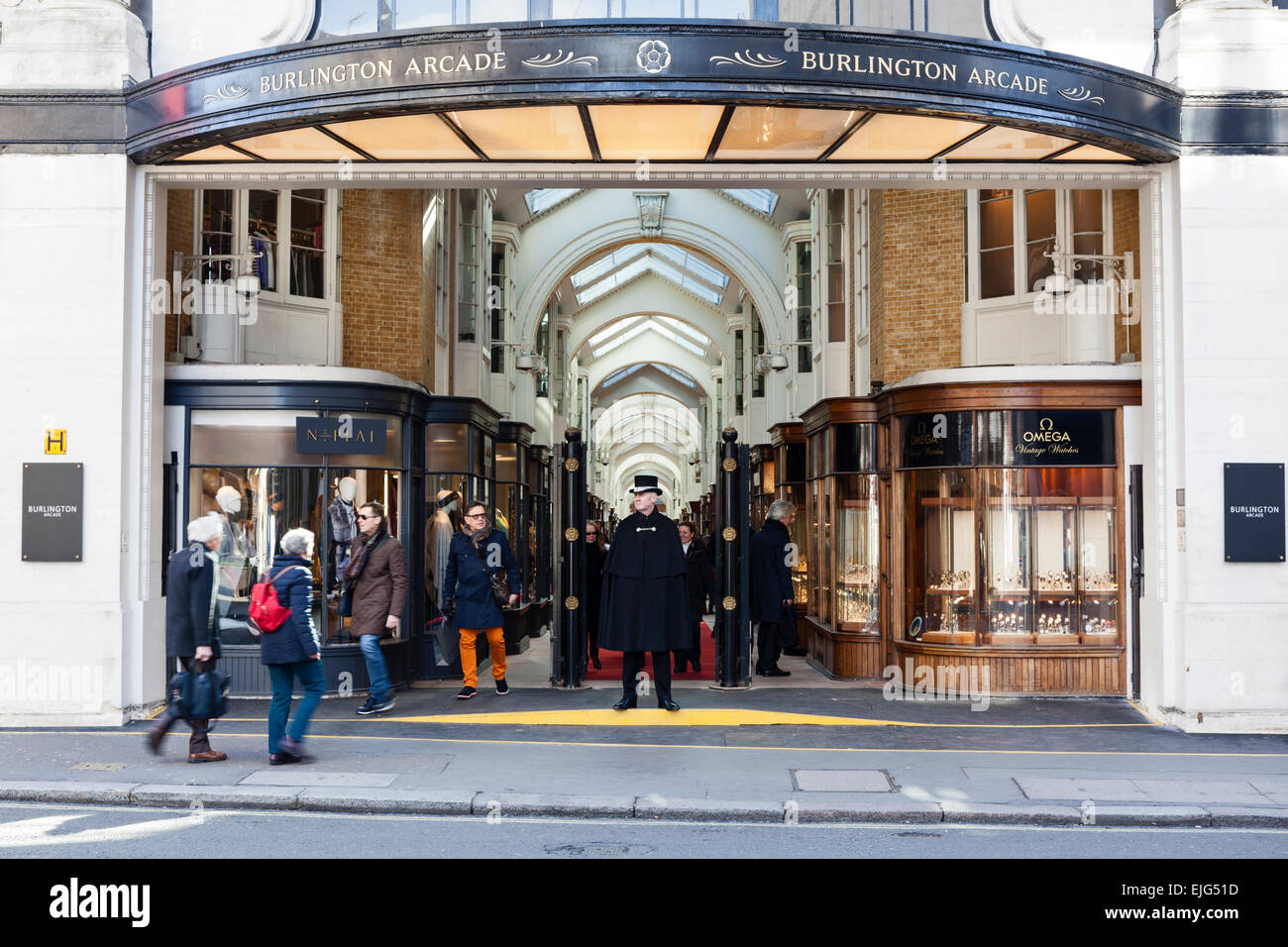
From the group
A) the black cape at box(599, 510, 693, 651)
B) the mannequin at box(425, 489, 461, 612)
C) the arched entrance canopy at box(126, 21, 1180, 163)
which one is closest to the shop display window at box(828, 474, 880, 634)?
the black cape at box(599, 510, 693, 651)

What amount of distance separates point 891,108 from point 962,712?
5.14m

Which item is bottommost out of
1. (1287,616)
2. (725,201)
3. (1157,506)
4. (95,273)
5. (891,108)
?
(1287,616)

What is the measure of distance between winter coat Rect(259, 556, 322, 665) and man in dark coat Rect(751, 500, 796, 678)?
6.24 metres

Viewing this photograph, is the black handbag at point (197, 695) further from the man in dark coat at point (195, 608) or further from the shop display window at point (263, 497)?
the shop display window at point (263, 497)

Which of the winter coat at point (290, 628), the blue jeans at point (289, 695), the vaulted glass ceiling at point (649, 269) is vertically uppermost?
the vaulted glass ceiling at point (649, 269)

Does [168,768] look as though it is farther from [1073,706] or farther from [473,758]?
[1073,706]

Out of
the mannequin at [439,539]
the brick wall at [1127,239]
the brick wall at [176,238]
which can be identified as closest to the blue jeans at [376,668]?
the mannequin at [439,539]

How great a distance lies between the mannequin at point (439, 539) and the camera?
1319 cm

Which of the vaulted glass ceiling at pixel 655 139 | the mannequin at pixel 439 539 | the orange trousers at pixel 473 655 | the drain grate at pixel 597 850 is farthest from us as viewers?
the mannequin at pixel 439 539

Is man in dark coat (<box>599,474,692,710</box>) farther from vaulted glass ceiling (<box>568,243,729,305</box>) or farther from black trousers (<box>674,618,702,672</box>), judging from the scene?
vaulted glass ceiling (<box>568,243,729,305</box>)

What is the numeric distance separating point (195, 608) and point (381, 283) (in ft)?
19.9

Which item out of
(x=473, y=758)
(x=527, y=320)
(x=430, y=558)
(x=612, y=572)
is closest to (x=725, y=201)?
(x=527, y=320)

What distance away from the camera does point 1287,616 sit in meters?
9.75

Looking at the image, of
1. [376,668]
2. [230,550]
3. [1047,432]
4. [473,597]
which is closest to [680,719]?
[473,597]
